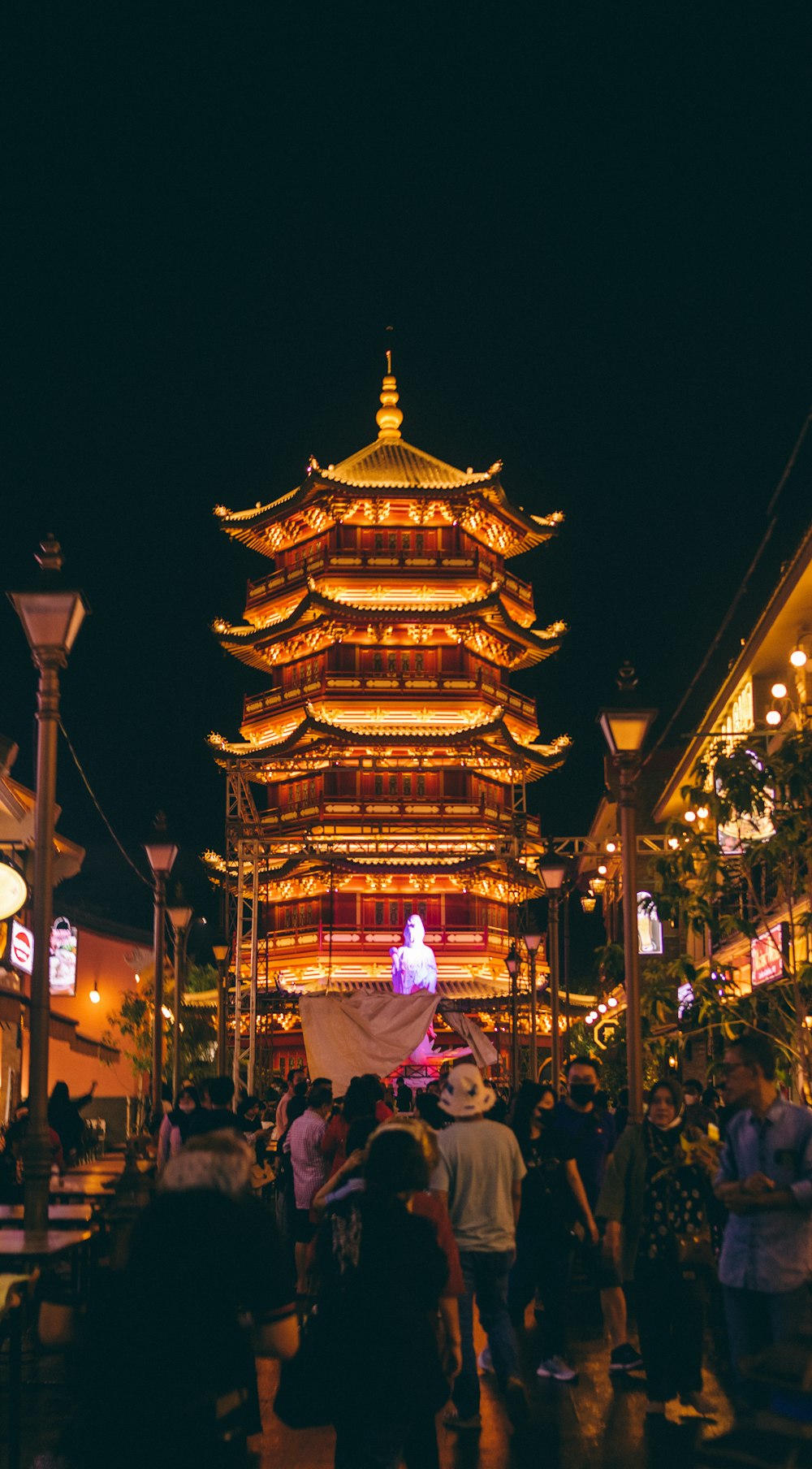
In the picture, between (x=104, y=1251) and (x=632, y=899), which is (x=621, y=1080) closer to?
(x=632, y=899)

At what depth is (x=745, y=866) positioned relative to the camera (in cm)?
1603

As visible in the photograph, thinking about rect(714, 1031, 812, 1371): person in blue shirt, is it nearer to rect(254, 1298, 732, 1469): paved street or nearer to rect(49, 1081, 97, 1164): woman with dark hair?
rect(254, 1298, 732, 1469): paved street

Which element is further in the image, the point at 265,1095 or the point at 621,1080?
the point at 265,1095

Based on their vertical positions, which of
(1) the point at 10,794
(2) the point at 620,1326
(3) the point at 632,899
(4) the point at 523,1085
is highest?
(1) the point at 10,794

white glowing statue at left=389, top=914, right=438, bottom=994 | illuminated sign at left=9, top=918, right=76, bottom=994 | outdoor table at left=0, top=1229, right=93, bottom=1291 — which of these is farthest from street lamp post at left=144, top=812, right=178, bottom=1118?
illuminated sign at left=9, top=918, right=76, bottom=994

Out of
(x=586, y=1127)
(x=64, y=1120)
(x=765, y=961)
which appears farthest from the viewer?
(x=765, y=961)

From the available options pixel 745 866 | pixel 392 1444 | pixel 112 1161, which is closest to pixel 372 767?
pixel 112 1161

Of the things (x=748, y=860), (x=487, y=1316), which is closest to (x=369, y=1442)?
(x=487, y=1316)

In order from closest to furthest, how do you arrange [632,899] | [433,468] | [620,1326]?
1. [620,1326]
2. [632,899]
3. [433,468]

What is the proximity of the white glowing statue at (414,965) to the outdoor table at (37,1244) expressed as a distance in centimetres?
4557

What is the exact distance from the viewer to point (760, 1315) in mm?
7430

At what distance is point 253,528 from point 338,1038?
39.0 metres

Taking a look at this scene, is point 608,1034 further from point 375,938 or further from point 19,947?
point 375,938

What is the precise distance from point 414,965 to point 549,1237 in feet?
148
